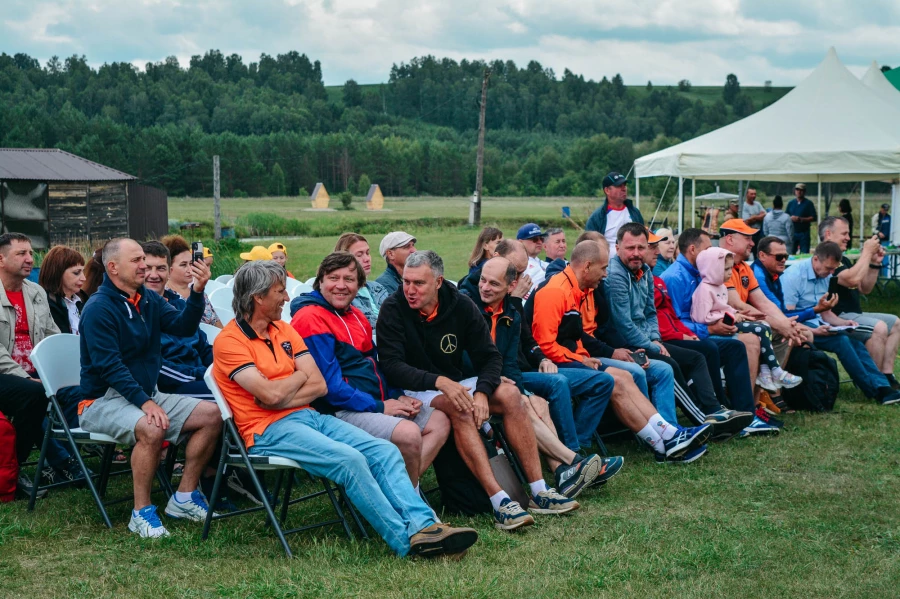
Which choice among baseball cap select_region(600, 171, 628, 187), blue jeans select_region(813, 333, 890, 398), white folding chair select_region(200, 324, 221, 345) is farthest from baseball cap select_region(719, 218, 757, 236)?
white folding chair select_region(200, 324, 221, 345)

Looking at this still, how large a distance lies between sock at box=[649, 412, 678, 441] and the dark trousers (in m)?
3.64

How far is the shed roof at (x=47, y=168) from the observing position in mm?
24062

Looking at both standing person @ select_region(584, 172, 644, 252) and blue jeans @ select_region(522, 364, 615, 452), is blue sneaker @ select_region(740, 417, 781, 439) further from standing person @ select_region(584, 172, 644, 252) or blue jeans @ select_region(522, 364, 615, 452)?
standing person @ select_region(584, 172, 644, 252)

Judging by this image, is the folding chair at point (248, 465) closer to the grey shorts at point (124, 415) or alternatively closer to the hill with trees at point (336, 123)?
the grey shorts at point (124, 415)

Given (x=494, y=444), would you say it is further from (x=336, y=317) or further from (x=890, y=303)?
(x=890, y=303)

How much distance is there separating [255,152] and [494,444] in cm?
7361

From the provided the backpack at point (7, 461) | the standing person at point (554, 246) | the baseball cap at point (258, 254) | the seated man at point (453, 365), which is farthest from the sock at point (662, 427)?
the backpack at point (7, 461)

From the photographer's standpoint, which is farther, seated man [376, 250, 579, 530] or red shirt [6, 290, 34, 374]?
red shirt [6, 290, 34, 374]

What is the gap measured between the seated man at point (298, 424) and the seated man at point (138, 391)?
391 millimetres

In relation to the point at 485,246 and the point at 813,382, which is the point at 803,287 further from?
the point at 485,246

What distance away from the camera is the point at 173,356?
4922mm

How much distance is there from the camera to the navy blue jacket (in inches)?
164

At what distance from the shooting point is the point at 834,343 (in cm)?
752

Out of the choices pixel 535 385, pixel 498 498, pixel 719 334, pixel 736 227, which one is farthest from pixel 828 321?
pixel 498 498
